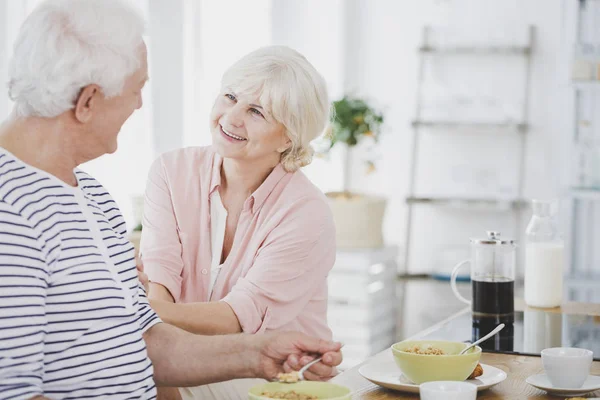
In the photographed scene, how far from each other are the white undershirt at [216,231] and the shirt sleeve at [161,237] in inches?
3.3

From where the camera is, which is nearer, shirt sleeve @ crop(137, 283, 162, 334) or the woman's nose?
→ shirt sleeve @ crop(137, 283, 162, 334)

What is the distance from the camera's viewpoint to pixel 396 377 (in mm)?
1629

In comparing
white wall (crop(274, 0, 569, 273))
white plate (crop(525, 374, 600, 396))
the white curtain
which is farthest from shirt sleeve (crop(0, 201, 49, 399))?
white wall (crop(274, 0, 569, 273))

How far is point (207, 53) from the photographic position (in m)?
4.00

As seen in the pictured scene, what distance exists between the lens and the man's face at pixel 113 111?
4.95ft

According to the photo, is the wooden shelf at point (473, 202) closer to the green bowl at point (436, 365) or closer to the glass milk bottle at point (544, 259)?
the glass milk bottle at point (544, 259)

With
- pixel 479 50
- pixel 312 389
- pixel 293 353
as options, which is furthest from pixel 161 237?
pixel 479 50

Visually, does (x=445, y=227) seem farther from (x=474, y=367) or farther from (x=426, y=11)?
(x=474, y=367)

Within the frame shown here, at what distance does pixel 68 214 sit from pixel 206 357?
42cm

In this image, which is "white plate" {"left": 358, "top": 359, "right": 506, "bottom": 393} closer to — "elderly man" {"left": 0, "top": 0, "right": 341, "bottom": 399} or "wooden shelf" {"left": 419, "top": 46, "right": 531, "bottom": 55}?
"elderly man" {"left": 0, "top": 0, "right": 341, "bottom": 399}

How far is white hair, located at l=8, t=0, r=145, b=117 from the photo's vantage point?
4.70 ft

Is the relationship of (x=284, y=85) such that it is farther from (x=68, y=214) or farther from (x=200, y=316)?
(x=68, y=214)

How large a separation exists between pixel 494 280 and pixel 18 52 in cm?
137

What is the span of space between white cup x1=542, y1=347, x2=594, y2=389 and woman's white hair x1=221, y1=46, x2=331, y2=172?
40.0 inches
